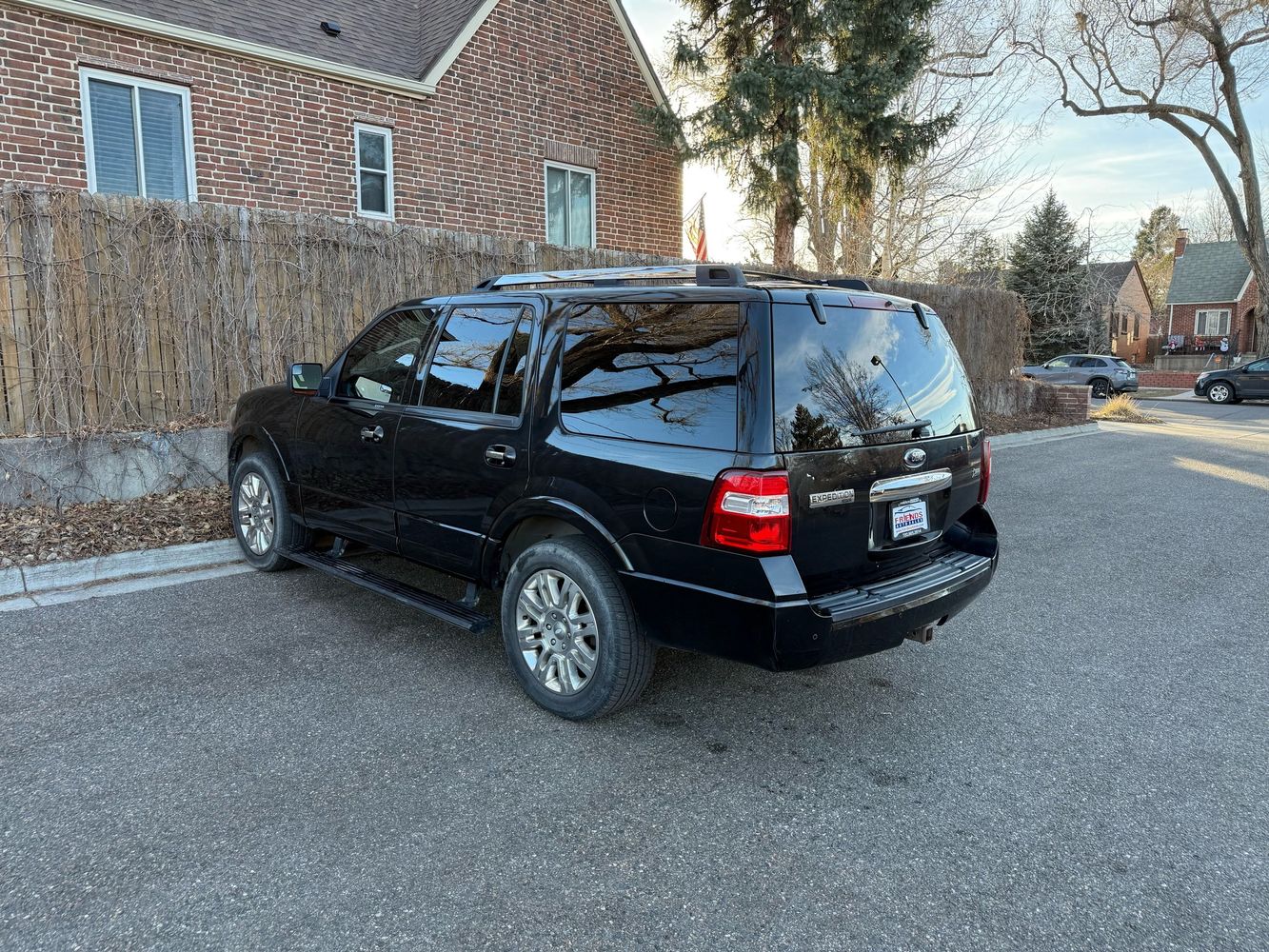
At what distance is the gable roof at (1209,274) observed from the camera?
47062 mm

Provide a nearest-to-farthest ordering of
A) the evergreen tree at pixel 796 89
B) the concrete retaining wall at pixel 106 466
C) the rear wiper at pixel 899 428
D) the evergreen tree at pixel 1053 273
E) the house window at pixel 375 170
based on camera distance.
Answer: the rear wiper at pixel 899 428, the concrete retaining wall at pixel 106 466, the house window at pixel 375 170, the evergreen tree at pixel 796 89, the evergreen tree at pixel 1053 273

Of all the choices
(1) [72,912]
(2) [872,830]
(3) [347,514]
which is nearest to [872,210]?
(3) [347,514]

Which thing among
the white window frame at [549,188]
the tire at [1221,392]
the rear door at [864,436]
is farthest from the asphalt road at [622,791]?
the tire at [1221,392]

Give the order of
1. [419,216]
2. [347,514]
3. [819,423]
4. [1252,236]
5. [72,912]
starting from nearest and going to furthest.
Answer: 1. [72,912]
2. [819,423]
3. [347,514]
4. [419,216]
5. [1252,236]

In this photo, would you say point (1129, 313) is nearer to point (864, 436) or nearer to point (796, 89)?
point (796, 89)

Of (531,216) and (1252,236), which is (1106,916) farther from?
(1252,236)

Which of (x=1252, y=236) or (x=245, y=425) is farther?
(x=1252, y=236)

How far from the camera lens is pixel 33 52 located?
8820 mm

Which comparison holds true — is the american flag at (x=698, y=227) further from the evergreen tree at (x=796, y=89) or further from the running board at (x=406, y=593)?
the running board at (x=406, y=593)

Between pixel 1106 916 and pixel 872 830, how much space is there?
70 centimetres

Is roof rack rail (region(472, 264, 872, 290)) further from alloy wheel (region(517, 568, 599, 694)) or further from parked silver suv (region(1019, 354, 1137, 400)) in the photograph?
parked silver suv (region(1019, 354, 1137, 400))

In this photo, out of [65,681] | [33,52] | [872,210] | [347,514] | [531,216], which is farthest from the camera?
[872,210]

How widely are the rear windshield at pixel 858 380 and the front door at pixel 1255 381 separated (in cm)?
2870

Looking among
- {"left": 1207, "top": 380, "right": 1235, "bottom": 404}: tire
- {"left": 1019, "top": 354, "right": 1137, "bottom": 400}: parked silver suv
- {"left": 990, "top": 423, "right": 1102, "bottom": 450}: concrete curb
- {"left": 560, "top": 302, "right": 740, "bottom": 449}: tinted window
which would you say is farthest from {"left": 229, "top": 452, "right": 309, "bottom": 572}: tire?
{"left": 1207, "top": 380, "right": 1235, "bottom": 404}: tire
